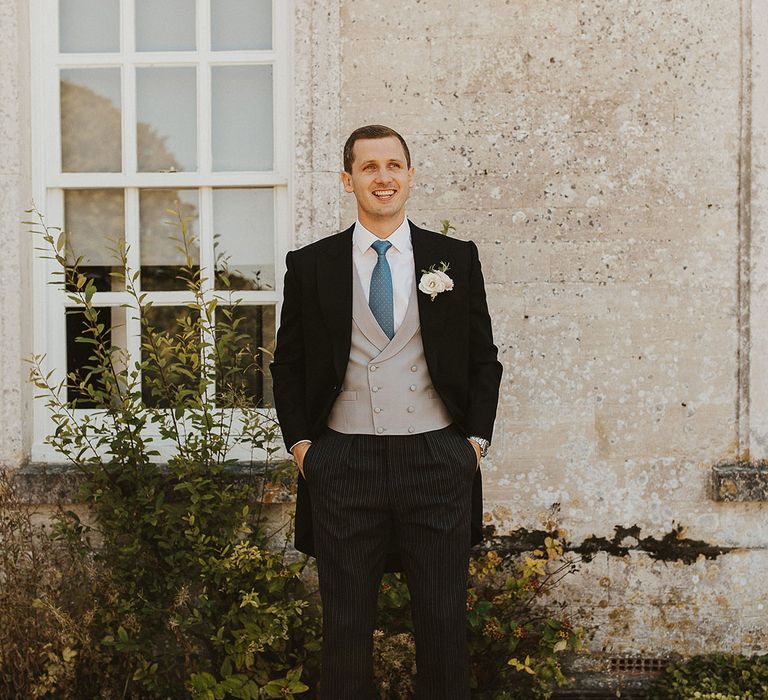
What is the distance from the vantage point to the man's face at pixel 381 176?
270cm

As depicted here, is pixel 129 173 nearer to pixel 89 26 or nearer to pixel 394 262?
pixel 89 26

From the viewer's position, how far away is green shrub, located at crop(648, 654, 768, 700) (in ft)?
11.8

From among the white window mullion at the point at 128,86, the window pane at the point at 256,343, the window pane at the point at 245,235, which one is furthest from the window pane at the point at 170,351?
the white window mullion at the point at 128,86

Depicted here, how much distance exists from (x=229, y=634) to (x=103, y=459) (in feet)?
3.41

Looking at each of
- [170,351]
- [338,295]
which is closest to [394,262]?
[338,295]

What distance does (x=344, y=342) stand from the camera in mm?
2725

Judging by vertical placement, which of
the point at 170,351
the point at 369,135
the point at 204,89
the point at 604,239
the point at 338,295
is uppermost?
the point at 204,89

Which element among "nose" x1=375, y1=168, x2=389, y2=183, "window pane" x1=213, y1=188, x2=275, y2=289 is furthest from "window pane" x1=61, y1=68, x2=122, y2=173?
"nose" x1=375, y1=168, x2=389, y2=183

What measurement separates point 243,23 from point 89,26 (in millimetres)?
764

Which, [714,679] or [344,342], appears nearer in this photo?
[344,342]

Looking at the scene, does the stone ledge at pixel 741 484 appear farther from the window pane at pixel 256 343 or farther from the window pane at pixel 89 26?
the window pane at pixel 89 26

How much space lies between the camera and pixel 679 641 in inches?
152

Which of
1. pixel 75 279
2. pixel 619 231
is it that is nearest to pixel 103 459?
pixel 75 279

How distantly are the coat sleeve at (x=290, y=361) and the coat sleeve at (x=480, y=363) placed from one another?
0.59 meters
